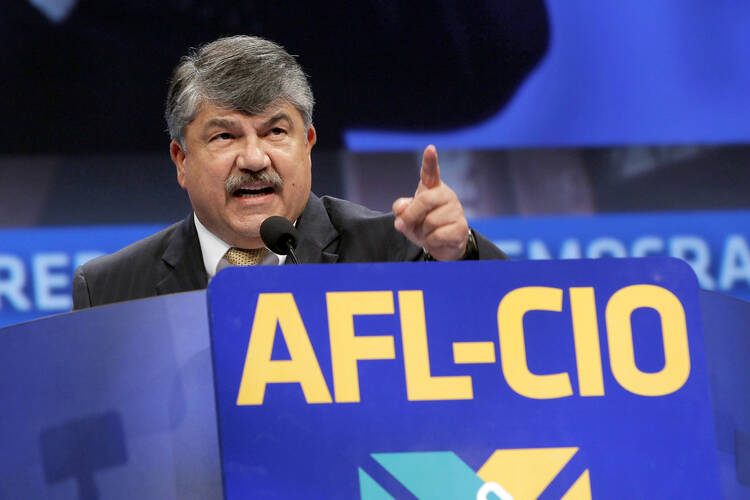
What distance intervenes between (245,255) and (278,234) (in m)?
0.55

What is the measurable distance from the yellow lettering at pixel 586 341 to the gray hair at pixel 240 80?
80 cm

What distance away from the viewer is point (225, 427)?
0.64m

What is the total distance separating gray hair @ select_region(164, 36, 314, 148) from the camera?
1.38 m

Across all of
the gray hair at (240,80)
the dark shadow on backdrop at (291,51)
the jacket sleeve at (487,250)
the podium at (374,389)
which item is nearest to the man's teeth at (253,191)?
the gray hair at (240,80)

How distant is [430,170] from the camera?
0.93m

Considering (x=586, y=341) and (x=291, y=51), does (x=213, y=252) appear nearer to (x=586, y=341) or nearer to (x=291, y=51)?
(x=586, y=341)

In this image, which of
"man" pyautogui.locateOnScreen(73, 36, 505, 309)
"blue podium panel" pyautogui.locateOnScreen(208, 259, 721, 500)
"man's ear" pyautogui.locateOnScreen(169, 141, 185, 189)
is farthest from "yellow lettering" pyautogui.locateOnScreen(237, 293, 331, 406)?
"man's ear" pyautogui.locateOnScreen(169, 141, 185, 189)

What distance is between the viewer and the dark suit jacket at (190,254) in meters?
1.40

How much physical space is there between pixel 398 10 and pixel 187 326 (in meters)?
2.13

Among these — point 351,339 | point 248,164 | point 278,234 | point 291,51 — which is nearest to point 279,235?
point 278,234

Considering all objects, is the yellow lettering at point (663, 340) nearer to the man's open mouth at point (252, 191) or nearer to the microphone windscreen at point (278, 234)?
the microphone windscreen at point (278, 234)

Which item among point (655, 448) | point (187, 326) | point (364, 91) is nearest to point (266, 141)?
point (187, 326)

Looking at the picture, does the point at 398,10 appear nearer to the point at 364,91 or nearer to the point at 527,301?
the point at 364,91

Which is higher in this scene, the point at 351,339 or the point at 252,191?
the point at 252,191
